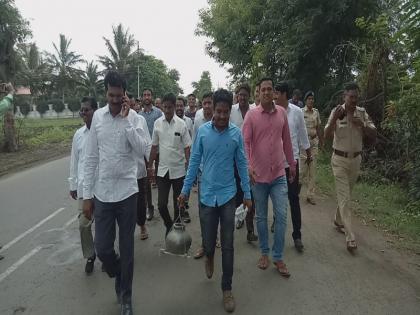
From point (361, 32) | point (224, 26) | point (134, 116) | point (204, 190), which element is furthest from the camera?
point (224, 26)

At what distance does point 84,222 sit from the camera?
436 cm

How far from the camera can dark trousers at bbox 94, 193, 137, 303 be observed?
3.46 m

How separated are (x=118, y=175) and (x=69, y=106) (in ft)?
165

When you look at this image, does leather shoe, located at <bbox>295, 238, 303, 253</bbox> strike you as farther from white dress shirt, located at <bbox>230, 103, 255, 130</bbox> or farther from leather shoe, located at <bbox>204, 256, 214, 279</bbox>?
white dress shirt, located at <bbox>230, 103, 255, 130</bbox>

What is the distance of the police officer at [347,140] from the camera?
5.14 m

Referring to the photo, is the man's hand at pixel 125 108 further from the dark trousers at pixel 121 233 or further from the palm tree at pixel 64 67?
the palm tree at pixel 64 67

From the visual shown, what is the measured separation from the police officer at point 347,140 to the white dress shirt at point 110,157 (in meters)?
2.84

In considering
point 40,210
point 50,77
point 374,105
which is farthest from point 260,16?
point 50,77

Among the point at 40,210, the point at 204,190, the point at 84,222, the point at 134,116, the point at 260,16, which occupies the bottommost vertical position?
the point at 40,210

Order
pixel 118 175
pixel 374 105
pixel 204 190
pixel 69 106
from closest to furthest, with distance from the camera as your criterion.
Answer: pixel 118 175
pixel 204 190
pixel 374 105
pixel 69 106

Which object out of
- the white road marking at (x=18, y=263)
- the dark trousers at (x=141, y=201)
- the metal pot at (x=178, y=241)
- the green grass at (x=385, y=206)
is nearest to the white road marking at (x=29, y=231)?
the white road marking at (x=18, y=263)

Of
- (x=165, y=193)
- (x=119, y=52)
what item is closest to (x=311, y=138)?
(x=165, y=193)

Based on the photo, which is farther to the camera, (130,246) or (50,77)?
(50,77)

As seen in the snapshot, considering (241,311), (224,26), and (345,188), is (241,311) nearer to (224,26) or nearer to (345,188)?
(345,188)
